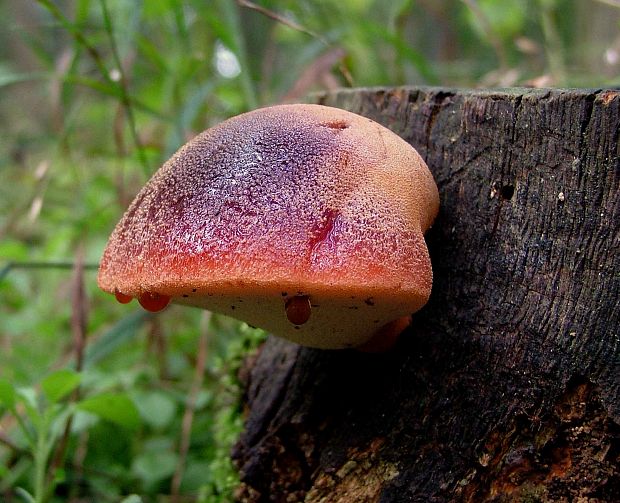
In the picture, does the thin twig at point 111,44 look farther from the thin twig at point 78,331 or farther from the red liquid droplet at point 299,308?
the red liquid droplet at point 299,308

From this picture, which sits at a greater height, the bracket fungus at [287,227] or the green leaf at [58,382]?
the bracket fungus at [287,227]

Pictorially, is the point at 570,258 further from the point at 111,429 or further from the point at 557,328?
the point at 111,429

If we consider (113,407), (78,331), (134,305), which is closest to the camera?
(113,407)

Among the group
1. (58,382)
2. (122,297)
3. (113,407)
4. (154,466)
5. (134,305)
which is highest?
(122,297)

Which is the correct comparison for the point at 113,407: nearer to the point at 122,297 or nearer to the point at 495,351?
the point at 122,297

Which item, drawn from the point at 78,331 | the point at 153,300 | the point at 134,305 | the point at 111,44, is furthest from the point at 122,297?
the point at 134,305

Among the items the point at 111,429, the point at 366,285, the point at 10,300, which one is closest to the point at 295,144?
the point at 366,285

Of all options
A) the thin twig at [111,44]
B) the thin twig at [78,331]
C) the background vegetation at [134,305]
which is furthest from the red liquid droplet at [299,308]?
the thin twig at [111,44]
